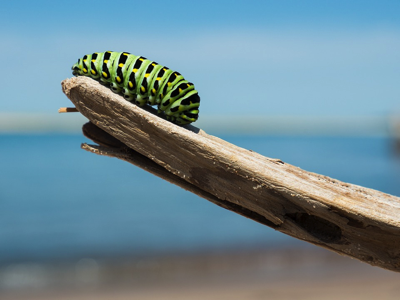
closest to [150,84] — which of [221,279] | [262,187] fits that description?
[262,187]

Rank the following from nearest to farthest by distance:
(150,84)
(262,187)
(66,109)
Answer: (262,187), (150,84), (66,109)

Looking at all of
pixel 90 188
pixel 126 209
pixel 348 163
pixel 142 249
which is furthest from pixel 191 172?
pixel 348 163

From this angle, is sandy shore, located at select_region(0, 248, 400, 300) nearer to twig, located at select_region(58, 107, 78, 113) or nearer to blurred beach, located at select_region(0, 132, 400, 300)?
blurred beach, located at select_region(0, 132, 400, 300)

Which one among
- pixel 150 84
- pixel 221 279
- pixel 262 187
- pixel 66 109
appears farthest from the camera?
pixel 221 279

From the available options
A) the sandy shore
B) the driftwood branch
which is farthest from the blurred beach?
the driftwood branch

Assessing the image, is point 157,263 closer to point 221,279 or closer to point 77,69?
point 221,279

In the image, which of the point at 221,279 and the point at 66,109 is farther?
the point at 221,279

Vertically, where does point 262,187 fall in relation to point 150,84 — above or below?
below

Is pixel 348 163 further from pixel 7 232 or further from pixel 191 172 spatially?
pixel 191 172
